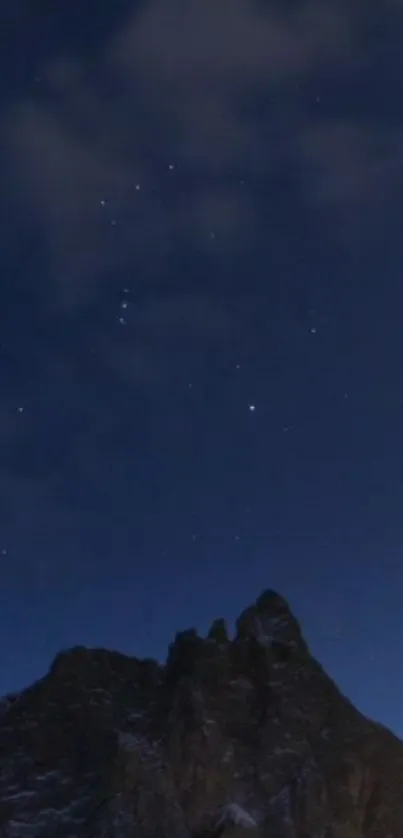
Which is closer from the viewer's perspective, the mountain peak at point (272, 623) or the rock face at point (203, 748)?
the rock face at point (203, 748)

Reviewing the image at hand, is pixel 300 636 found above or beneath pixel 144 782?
above

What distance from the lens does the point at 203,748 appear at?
163625 millimetres

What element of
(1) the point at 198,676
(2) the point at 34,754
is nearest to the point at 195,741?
(1) the point at 198,676

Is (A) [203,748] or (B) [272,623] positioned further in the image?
(B) [272,623]

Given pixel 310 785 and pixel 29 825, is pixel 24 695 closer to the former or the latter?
pixel 29 825

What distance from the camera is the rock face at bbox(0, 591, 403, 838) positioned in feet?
498

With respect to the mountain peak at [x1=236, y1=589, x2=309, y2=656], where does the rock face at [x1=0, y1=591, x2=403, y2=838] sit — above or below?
below

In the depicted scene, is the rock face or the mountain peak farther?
the mountain peak

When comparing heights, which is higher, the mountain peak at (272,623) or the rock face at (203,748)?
the mountain peak at (272,623)

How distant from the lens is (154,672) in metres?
177

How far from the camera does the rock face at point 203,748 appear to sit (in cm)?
15175

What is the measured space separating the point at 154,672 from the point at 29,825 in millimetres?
29506

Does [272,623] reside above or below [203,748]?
above

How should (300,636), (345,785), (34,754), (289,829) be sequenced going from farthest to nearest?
(300,636) → (34,754) → (345,785) → (289,829)
